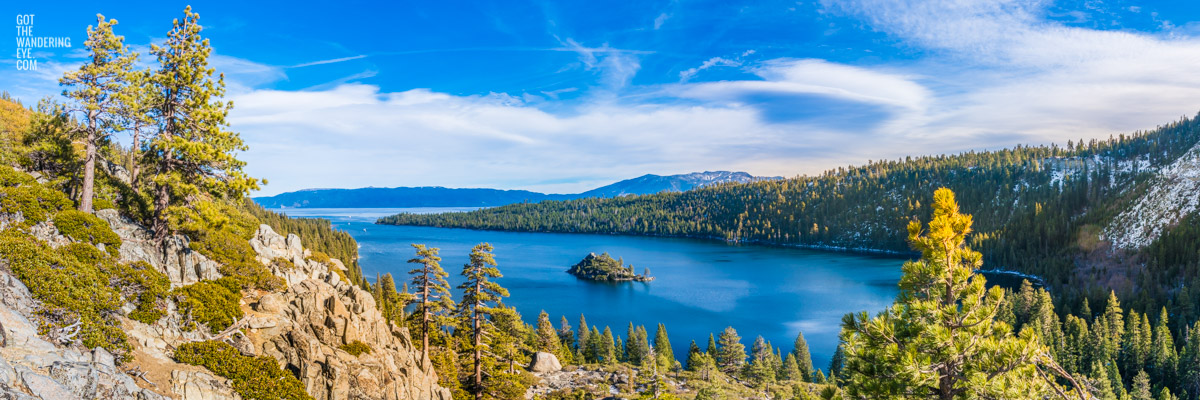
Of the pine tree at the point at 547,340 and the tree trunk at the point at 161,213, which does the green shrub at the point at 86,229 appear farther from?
the pine tree at the point at 547,340

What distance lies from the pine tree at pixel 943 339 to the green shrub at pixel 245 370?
16.3 meters

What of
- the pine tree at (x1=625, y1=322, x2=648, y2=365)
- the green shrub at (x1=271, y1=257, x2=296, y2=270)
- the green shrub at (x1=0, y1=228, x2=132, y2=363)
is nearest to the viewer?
the green shrub at (x1=0, y1=228, x2=132, y2=363)

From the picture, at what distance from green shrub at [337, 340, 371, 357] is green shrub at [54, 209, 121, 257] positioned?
826cm

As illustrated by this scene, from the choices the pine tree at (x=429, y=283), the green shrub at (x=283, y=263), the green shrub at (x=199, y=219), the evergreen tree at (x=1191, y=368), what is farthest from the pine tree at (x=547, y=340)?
the evergreen tree at (x=1191, y=368)

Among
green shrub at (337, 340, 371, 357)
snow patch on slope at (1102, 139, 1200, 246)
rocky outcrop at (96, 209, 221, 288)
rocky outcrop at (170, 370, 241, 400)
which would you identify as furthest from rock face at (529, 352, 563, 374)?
snow patch on slope at (1102, 139, 1200, 246)

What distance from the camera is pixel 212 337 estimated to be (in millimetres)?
18156

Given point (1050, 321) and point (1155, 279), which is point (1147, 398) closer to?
point (1050, 321)

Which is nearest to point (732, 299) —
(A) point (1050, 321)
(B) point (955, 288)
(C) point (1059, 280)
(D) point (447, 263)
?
(A) point (1050, 321)

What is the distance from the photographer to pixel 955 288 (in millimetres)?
9242

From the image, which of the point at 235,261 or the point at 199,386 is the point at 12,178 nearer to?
the point at 235,261

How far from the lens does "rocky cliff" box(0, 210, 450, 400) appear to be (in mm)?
11586

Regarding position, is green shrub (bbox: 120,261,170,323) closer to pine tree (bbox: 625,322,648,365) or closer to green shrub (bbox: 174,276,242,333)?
green shrub (bbox: 174,276,242,333)

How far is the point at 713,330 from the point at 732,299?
27055mm

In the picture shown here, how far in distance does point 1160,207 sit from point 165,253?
229 m
